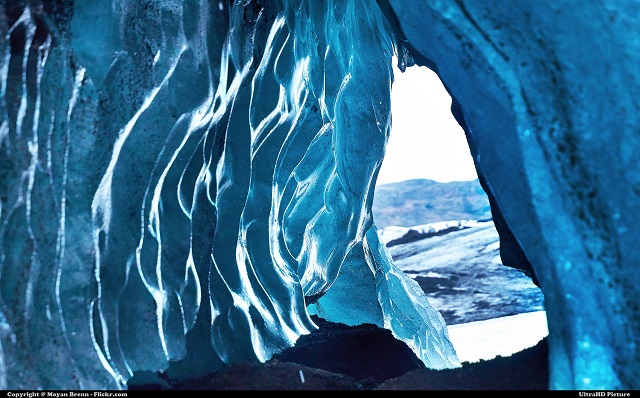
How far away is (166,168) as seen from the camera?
259 centimetres

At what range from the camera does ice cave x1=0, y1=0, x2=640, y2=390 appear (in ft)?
6.59

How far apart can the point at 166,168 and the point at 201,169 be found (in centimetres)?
30

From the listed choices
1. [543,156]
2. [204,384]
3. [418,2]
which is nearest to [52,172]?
[204,384]

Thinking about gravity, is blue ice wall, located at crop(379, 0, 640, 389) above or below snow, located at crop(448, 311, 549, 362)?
above

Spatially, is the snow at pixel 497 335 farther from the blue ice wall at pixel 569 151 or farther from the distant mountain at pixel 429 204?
the distant mountain at pixel 429 204

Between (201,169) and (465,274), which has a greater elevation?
(201,169)

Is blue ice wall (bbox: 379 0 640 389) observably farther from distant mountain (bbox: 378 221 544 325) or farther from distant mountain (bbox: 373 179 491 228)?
distant mountain (bbox: 373 179 491 228)

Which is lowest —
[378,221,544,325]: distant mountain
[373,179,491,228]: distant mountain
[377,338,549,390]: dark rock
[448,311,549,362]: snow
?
[448,311,549,362]: snow

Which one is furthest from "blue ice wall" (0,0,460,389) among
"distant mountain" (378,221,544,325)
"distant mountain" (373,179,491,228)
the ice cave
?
"distant mountain" (373,179,491,228)

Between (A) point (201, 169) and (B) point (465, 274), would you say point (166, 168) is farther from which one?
(B) point (465, 274)

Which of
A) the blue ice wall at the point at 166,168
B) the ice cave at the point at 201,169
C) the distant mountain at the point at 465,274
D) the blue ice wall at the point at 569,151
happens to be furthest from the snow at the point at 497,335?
the blue ice wall at the point at 569,151

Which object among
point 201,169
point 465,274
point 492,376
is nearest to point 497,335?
point 465,274

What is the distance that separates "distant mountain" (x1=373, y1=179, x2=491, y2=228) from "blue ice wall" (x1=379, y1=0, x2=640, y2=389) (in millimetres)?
10996

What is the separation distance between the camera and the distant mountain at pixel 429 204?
13398 mm
